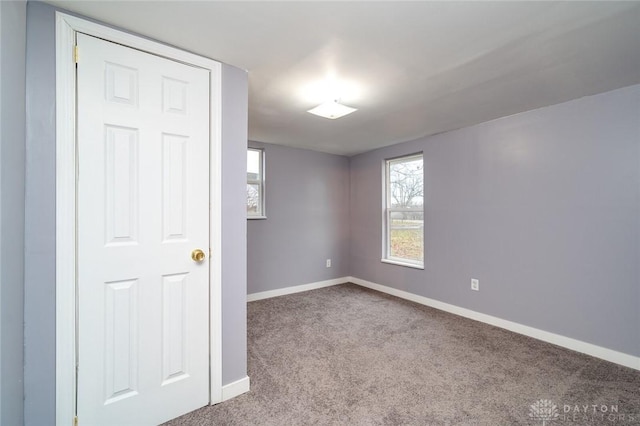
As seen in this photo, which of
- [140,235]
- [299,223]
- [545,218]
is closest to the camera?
[140,235]

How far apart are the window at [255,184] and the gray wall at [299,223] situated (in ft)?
0.25

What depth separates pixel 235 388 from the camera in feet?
6.11

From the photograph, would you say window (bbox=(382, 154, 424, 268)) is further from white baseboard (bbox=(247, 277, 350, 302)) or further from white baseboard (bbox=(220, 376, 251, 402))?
white baseboard (bbox=(220, 376, 251, 402))

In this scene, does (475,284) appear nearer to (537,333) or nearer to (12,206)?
(537,333)

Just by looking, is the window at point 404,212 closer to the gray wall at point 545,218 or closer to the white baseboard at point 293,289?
the gray wall at point 545,218

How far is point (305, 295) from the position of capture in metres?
4.13

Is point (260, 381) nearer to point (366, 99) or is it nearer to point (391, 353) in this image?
point (391, 353)

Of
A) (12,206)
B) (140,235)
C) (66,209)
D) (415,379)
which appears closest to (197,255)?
(140,235)

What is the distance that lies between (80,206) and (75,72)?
0.67 m

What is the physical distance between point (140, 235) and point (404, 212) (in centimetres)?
340

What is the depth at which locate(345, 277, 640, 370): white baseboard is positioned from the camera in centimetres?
223

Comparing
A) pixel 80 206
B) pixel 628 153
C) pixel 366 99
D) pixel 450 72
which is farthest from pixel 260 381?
pixel 628 153

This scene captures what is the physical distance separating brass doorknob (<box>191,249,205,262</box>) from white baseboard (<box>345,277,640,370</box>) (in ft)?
9.86

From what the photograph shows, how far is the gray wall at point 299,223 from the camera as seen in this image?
4.04 meters
